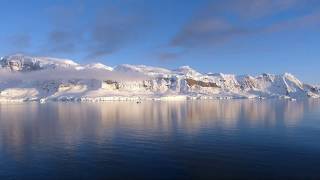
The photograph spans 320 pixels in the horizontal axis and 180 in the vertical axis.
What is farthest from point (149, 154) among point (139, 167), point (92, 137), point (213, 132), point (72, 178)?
point (213, 132)

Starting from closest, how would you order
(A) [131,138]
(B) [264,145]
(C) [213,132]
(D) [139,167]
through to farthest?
(D) [139,167] < (B) [264,145] < (A) [131,138] < (C) [213,132]

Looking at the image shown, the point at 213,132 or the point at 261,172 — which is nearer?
the point at 261,172

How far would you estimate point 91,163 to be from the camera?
48.7m

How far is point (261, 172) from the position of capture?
43.9m

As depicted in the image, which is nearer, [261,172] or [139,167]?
[261,172]

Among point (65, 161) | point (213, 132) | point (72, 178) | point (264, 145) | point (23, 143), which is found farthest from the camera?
point (213, 132)

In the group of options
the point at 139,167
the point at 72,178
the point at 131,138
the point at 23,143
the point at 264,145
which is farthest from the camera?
the point at 131,138

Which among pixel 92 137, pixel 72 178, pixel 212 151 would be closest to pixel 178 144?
pixel 212 151

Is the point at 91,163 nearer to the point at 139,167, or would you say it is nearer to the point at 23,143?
the point at 139,167

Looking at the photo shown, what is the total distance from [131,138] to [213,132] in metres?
16.7

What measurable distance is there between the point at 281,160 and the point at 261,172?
6.79 metres

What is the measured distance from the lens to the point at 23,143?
65125mm

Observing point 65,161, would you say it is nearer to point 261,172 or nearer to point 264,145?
point 261,172

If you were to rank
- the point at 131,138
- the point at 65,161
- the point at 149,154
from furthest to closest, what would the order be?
the point at 131,138, the point at 149,154, the point at 65,161
